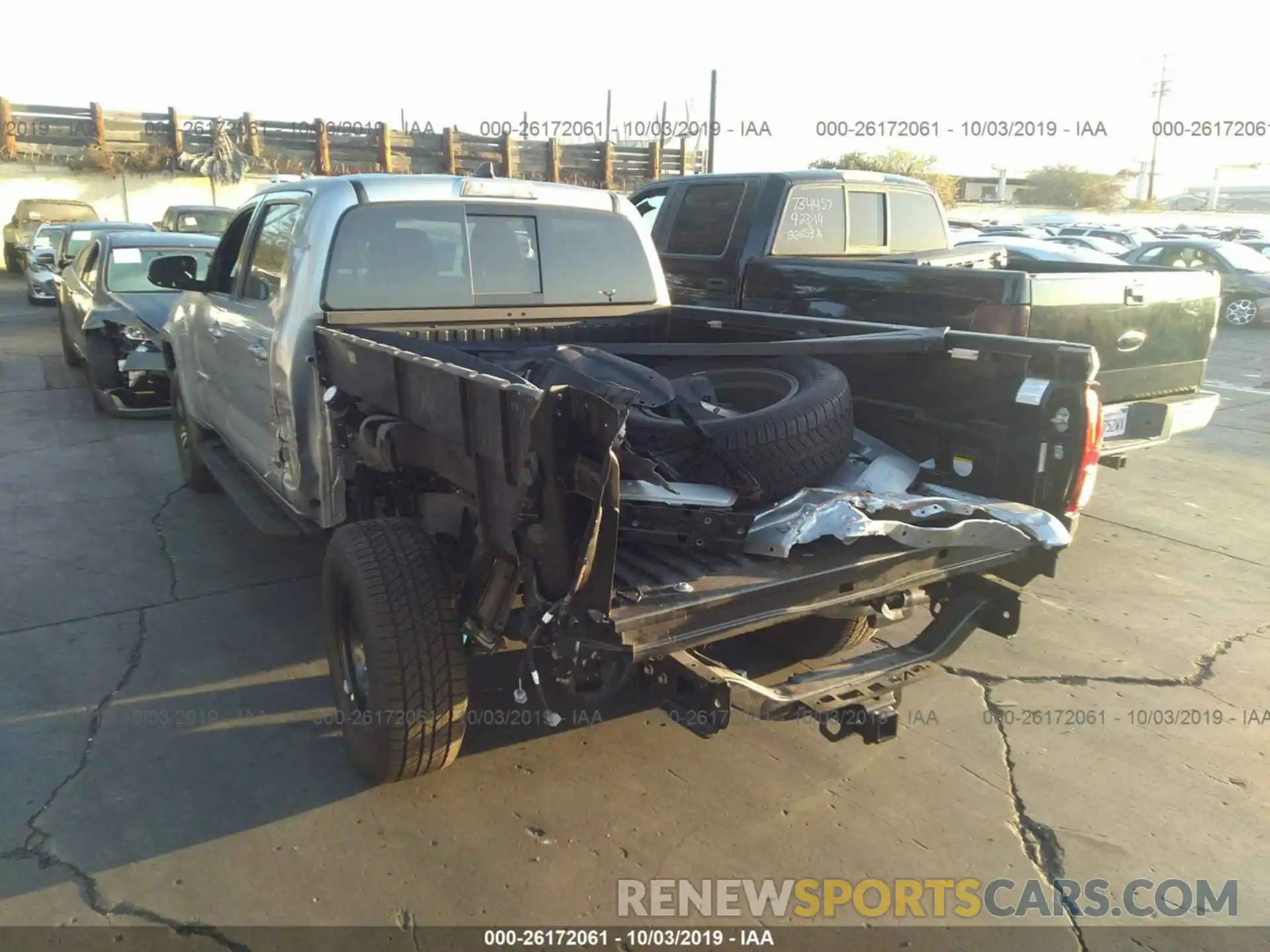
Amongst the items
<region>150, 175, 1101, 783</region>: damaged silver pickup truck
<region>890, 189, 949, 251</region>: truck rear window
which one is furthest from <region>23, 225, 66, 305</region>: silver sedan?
<region>890, 189, 949, 251</region>: truck rear window

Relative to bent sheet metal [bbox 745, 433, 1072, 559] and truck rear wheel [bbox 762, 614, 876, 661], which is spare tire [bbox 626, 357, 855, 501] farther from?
truck rear wheel [bbox 762, 614, 876, 661]

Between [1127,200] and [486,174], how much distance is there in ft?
200

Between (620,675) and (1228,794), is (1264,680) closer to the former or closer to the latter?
(1228,794)

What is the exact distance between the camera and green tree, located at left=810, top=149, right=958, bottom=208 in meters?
39.7

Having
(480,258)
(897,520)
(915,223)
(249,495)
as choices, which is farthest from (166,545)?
(915,223)

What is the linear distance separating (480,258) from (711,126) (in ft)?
91.6

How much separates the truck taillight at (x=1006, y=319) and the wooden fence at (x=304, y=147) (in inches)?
853

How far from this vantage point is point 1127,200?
5588 centimetres

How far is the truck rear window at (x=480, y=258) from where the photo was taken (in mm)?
4262

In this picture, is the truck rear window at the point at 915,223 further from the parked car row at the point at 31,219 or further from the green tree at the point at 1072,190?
the green tree at the point at 1072,190

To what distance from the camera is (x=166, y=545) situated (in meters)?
5.65

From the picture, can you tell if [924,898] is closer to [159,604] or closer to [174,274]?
[159,604]

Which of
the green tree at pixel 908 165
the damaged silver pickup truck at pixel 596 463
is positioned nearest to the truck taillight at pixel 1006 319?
the damaged silver pickup truck at pixel 596 463

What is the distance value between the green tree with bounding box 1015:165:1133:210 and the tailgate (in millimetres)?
49062
